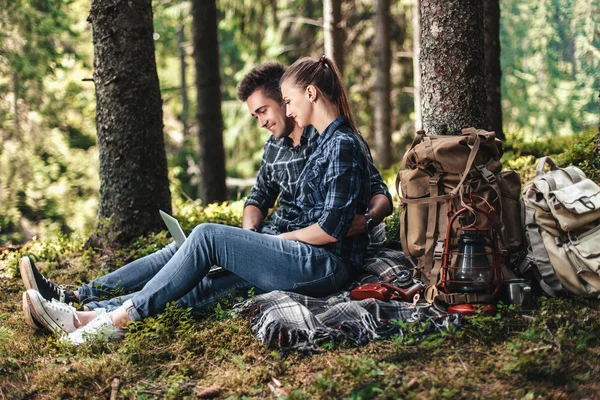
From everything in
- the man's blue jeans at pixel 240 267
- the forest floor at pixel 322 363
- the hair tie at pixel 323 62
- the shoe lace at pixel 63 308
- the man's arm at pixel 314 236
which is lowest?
the forest floor at pixel 322 363

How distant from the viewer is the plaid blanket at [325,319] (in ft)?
10.9

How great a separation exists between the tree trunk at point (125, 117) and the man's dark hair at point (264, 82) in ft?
5.37

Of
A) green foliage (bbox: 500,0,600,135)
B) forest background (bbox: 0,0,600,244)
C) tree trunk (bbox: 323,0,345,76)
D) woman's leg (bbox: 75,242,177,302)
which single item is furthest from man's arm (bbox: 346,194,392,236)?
green foliage (bbox: 500,0,600,135)

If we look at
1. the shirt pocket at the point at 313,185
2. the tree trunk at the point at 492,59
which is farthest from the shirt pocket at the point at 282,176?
the tree trunk at the point at 492,59

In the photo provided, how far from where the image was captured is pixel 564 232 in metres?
3.51

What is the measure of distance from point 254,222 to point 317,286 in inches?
42.0

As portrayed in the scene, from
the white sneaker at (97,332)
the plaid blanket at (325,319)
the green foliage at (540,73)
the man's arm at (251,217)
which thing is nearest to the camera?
the plaid blanket at (325,319)

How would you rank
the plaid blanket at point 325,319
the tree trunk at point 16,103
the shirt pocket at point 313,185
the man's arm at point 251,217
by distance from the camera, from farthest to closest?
the tree trunk at point 16,103, the man's arm at point 251,217, the shirt pocket at point 313,185, the plaid blanket at point 325,319

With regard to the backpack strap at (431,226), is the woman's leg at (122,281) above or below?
below

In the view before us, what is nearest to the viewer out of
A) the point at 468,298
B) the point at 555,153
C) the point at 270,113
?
the point at 468,298

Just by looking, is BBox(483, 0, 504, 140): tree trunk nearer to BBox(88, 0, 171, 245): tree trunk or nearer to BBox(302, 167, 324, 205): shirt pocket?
BBox(302, 167, 324, 205): shirt pocket

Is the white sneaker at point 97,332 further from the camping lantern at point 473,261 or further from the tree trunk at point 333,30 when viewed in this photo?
the tree trunk at point 333,30

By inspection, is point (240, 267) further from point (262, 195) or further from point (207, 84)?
point (207, 84)

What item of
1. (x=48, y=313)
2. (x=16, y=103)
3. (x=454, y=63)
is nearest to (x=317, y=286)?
(x=48, y=313)
